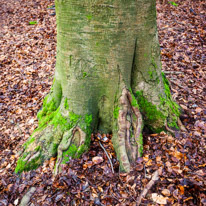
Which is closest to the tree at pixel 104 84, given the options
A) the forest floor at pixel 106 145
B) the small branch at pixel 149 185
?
the forest floor at pixel 106 145

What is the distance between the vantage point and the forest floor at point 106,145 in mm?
2328

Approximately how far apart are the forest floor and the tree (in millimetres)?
205

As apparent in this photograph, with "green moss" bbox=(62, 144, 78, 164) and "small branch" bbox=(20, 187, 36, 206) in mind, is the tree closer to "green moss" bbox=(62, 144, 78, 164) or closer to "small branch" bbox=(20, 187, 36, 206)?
"green moss" bbox=(62, 144, 78, 164)

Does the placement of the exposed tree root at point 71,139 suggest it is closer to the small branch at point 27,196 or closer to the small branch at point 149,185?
the small branch at point 27,196

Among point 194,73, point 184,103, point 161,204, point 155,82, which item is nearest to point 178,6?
point 194,73

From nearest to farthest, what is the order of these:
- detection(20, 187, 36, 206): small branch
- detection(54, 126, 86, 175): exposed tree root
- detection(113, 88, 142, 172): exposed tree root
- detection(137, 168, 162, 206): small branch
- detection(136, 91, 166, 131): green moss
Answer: detection(137, 168, 162, 206): small branch, detection(20, 187, 36, 206): small branch, detection(113, 88, 142, 172): exposed tree root, detection(54, 126, 86, 175): exposed tree root, detection(136, 91, 166, 131): green moss

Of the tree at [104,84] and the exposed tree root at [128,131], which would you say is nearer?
the tree at [104,84]

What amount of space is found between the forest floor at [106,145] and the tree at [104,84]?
21 cm

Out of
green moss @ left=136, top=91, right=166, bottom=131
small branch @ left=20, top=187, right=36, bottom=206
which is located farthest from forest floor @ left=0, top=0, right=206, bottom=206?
green moss @ left=136, top=91, right=166, bottom=131

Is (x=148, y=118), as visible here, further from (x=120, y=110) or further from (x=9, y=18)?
(x=9, y=18)

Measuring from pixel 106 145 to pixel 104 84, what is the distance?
101 centimetres

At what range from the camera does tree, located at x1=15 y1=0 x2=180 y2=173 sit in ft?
7.48

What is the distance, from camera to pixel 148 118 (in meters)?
3.00

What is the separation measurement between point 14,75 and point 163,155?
184 inches
